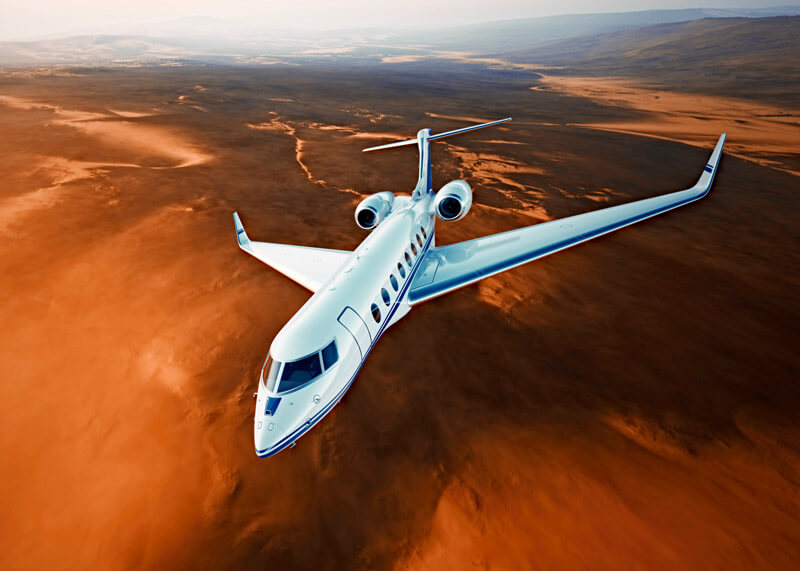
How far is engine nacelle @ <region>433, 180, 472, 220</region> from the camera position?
13562mm

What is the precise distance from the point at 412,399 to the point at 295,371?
366cm

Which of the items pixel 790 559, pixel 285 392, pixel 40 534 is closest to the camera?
pixel 790 559

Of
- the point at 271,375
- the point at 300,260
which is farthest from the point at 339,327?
the point at 300,260

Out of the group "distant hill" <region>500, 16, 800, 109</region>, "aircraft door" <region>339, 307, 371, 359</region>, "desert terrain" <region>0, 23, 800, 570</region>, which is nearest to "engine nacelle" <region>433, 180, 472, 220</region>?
"desert terrain" <region>0, 23, 800, 570</region>

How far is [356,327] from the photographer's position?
8523 millimetres

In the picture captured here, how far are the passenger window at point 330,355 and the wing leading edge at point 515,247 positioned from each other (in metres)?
4.24

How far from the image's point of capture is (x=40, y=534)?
6.56m

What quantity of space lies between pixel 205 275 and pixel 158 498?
913 centimetres

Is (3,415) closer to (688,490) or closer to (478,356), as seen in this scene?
(478,356)

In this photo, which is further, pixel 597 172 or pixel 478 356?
pixel 597 172

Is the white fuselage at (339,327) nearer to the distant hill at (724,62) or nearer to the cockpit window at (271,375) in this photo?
the cockpit window at (271,375)

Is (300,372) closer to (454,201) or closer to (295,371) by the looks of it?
(295,371)

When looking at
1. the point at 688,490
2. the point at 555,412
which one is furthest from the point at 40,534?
the point at 688,490

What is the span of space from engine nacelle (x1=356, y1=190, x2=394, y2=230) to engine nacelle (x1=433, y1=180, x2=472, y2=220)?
226cm
